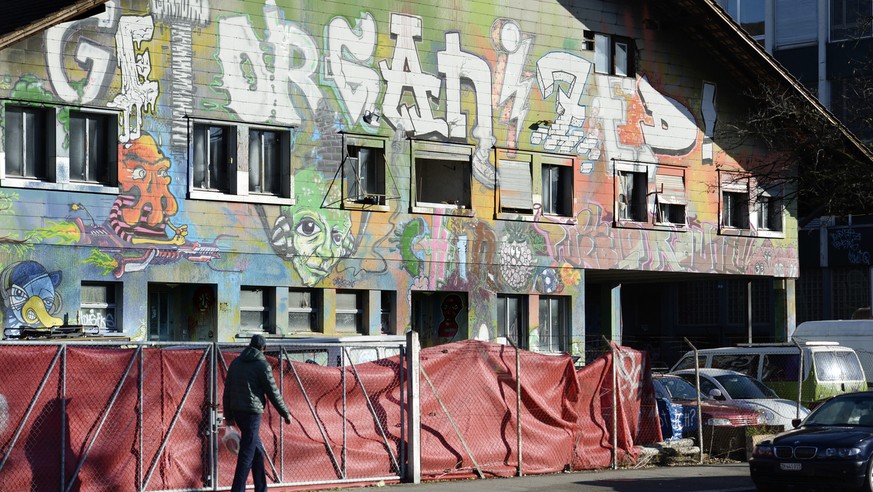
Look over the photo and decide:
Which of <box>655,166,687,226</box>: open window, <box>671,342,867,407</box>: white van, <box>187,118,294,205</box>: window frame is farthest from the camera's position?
<box>655,166,687,226</box>: open window

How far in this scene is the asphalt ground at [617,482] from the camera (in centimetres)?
1753

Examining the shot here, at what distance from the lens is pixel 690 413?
22.5 m

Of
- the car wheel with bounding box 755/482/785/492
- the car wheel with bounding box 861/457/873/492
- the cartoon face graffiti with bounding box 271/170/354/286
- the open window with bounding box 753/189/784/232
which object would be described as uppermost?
the open window with bounding box 753/189/784/232

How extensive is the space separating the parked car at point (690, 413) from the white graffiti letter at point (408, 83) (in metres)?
8.83

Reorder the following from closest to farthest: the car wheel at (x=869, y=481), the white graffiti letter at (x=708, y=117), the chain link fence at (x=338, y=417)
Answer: the chain link fence at (x=338, y=417), the car wheel at (x=869, y=481), the white graffiti letter at (x=708, y=117)

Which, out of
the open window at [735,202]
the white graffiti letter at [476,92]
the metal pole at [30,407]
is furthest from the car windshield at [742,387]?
the metal pole at [30,407]

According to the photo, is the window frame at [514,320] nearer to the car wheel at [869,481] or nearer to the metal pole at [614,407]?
the metal pole at [614,407]

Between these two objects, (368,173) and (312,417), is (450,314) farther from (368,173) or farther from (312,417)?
(312,417)

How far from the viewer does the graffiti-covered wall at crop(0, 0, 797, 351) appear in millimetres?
24906

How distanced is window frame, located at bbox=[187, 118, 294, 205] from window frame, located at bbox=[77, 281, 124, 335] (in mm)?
2331

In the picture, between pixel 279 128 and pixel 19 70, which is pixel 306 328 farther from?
pixel 19 70

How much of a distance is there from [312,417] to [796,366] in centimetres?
1248

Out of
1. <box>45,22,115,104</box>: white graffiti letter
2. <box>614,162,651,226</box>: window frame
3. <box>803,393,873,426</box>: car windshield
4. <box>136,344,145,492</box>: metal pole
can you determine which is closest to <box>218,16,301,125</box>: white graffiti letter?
<box>45,22,115,104</box>: white graffiti letter

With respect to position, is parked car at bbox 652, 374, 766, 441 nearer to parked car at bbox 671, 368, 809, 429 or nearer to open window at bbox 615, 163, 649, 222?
parked car at bbox 671, 368, 809, 429
